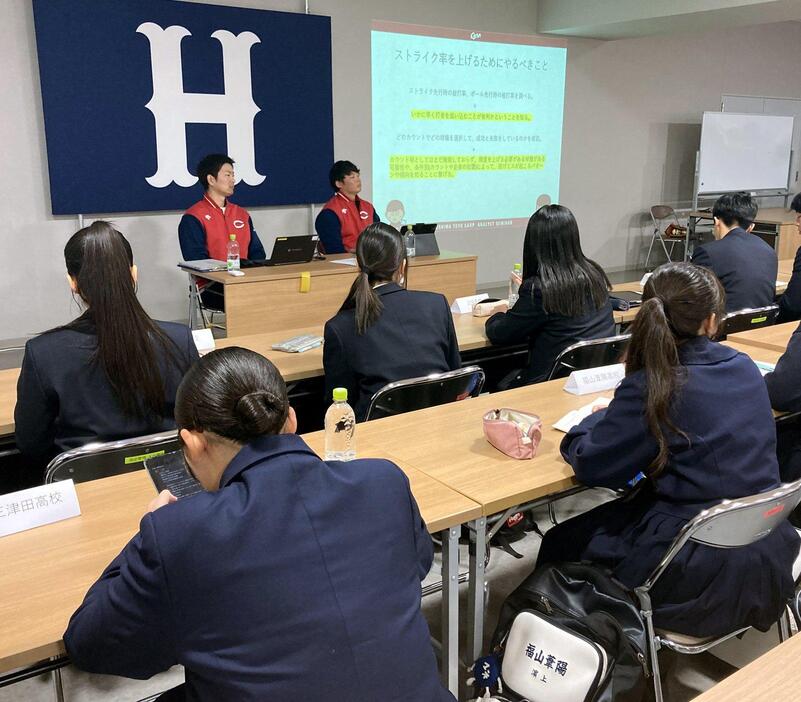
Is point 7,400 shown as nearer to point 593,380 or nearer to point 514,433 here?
point 514,433

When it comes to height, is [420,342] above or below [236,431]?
below

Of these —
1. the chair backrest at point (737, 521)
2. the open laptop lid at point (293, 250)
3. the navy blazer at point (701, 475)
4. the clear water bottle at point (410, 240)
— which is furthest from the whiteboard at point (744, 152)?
the chair backrest at point (737, 521)

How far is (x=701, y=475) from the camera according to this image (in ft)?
5.61

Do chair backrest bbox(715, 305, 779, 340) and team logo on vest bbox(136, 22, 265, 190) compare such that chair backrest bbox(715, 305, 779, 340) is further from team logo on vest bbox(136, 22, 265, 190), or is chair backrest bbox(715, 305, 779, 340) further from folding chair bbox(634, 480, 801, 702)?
team logo on vest bbox(136, 22, 265, 190)

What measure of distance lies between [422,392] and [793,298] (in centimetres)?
247

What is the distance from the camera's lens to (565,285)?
2.93 metres

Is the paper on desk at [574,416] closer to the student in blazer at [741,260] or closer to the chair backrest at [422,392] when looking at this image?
the chair backrest at [422,392]

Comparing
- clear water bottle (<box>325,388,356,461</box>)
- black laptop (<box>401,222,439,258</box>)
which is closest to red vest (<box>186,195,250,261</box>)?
black laptop (<box>401,222,439,258</box>)

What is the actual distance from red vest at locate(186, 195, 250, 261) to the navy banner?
0.71 m

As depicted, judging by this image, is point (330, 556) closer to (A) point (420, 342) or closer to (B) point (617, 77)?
(A) point (420, 342)

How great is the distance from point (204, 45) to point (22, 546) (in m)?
4.96

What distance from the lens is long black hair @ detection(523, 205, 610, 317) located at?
2854 mm

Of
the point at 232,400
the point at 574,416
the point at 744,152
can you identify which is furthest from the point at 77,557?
the point at 744,152

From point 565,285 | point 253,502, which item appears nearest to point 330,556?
point 253,502
